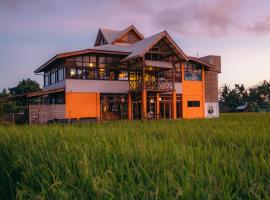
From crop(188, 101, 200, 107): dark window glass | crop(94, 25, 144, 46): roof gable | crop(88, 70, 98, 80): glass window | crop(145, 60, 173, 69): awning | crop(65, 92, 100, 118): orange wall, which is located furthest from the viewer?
crop(94, 25, 144, 46): roof gable

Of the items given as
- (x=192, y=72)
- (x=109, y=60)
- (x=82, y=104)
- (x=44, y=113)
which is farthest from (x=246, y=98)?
(x=44, y=113)

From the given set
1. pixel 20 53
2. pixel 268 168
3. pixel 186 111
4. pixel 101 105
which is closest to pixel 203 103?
pixel 186 111

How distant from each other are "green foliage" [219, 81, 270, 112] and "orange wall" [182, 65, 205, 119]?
32.1m

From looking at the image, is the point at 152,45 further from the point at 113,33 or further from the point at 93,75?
the point at 113,33

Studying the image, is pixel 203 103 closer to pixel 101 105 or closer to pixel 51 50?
pixel 101 105

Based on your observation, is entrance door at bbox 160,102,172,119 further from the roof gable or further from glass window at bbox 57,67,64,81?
glass window at bbox 57,67,64,81

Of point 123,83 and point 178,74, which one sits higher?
point 178,74

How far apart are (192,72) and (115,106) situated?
9.19 m

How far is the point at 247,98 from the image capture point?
60594 mm

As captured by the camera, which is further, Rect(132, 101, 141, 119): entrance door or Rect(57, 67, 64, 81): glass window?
Rect(132, 101, 141, 119): entrance door

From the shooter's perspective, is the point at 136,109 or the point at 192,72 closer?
the point at 136,109

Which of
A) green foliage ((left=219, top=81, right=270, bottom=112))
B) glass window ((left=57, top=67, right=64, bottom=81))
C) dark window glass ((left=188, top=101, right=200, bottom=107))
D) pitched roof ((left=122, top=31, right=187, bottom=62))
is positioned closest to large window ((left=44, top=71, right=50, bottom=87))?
glass window ((left=57, top=67, right=64, bottom=81))

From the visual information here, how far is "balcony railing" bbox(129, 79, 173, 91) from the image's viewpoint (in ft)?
78.8

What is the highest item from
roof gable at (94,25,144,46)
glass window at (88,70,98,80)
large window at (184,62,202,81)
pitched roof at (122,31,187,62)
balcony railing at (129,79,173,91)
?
roof gable at (94,25,144,46)
